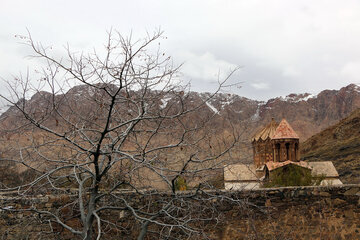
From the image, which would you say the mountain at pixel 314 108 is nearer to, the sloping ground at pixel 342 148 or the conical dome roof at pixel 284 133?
the sloping ground at pixel 342 148

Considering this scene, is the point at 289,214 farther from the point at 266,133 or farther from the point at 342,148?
the point at 342,148

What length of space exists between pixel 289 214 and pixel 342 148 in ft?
119

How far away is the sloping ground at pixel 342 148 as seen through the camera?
1266 inches

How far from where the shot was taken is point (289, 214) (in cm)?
645

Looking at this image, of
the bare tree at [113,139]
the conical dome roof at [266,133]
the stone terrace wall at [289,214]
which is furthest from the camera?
the conical dome roof at [266,133]

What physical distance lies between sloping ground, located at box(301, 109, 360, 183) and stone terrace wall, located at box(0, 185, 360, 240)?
928 inches

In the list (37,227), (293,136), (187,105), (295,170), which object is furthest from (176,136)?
(293,136)

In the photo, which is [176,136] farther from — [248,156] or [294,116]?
[294,116]

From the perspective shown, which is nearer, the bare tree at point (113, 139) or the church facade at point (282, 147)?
the bare tree at point (113, 139)

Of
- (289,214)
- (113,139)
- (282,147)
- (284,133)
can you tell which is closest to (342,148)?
(284,133)

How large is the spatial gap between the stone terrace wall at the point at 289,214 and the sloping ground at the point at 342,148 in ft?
77.3

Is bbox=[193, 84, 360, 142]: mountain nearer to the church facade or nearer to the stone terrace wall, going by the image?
the church facade

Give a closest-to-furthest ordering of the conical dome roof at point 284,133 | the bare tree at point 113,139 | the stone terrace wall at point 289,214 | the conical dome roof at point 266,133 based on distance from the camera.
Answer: the bare tree at point 113,139 < the stone terrace wall at point 289,214 < the conical dome roof at point 284,133 < the conical dome roof at point 266,133

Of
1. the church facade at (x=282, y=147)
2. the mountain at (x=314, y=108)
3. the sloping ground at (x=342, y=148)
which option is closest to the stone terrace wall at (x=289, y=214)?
the church facade at (x=282, y=147)
